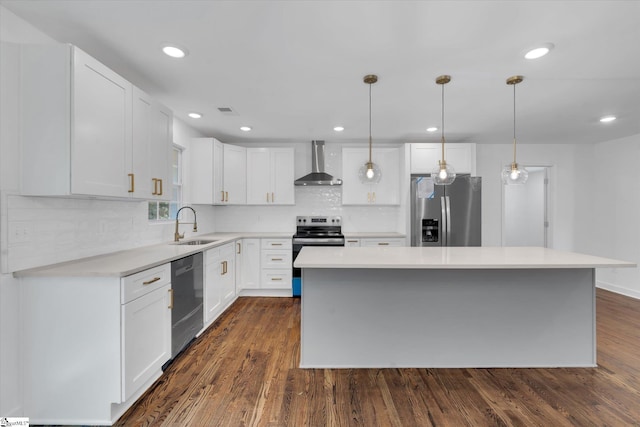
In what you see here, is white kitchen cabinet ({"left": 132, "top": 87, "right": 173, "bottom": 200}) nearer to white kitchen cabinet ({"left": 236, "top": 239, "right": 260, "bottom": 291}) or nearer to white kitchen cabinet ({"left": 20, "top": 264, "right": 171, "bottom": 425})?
white kitchen cabinet ({"left": 20, "top": 264, "right": 171, "bottom": 425})

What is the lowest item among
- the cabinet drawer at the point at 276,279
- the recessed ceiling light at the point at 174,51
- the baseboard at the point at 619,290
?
the baseboard at the point at 619,290

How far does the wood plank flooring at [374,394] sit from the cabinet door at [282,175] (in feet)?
7.87

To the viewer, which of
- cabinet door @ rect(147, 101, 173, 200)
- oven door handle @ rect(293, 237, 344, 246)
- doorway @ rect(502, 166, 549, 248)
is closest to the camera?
cabinet door @ rect(147, 101, 173, 200)

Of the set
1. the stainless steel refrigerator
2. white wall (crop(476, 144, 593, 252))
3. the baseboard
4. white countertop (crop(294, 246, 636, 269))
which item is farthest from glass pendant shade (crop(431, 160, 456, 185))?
the baseboard

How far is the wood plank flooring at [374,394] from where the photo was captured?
5.88 feet

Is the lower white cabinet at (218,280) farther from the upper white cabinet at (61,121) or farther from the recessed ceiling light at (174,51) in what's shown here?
the recessed ceiling light at (174,51)

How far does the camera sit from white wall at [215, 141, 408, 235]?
4883 millimetres

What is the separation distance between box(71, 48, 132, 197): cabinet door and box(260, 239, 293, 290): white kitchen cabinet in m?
2.33

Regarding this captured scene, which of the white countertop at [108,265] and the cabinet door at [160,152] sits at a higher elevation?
the cabinet door at [160,152]

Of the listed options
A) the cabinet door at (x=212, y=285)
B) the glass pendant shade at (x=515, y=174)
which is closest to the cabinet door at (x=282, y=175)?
the cabinet door at (x=212, y=285)

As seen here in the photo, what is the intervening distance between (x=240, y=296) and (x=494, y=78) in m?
4.10

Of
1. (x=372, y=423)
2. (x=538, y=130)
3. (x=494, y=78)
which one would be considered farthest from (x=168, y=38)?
(x=538, y=130)

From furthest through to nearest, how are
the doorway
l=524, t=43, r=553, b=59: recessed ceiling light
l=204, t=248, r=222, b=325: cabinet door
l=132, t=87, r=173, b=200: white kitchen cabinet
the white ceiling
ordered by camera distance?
the doorway, l=204, t=248, r=222, b=325: cabinet door, l=132, t=87, r=173, b=200: white kitchen cabinet, l=524, t=43, r=553, b=59: recessed ceiling light, the white ceiling

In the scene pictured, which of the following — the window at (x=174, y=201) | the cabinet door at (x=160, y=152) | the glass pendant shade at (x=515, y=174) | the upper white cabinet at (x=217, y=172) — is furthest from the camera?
the upper white cabinet at (x=217, y=172)
